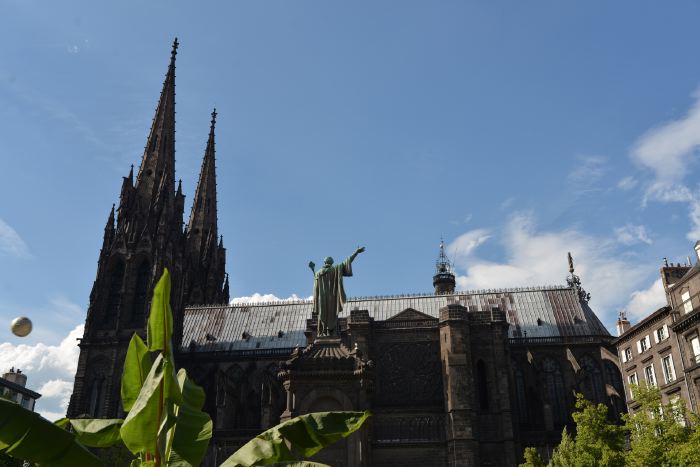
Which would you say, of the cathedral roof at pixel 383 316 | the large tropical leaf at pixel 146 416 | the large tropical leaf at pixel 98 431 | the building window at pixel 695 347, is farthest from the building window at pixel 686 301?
the large tropical leaf at pixel 146 416

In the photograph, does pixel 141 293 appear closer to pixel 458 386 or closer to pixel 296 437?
pixel 458 386

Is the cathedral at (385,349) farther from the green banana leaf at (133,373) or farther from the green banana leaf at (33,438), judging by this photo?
the green banana leaf at (33,438)

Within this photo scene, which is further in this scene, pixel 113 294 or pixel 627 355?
pixel 113 294

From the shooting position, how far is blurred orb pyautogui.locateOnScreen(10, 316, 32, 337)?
15.7 meters

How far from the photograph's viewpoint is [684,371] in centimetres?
3509

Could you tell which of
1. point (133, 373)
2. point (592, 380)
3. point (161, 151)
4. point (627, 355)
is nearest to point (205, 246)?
point (161, 151)

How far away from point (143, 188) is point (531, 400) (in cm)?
3653

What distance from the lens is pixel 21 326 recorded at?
52.2 ft

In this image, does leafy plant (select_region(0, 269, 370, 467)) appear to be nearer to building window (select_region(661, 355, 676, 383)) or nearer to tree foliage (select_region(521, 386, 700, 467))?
tree foliage (select_region(521, 386, 700, 467))

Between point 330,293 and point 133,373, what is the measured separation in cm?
1231

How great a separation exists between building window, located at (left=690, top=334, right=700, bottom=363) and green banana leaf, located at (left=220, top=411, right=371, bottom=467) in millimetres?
30744

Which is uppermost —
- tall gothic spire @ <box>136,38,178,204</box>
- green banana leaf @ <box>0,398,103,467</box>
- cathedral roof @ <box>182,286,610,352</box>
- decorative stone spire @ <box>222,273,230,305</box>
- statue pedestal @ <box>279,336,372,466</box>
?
tall gothic spire @ <box>136,38,178,204</box>

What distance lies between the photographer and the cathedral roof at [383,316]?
5250 cm

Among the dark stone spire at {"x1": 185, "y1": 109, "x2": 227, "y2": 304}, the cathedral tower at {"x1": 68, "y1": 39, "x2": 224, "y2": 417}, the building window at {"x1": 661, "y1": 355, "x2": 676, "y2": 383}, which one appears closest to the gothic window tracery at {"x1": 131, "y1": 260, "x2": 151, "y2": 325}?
the cathedral tower at {"x1": 68, "y1": 39, "x2": 224, "y2": 417}
